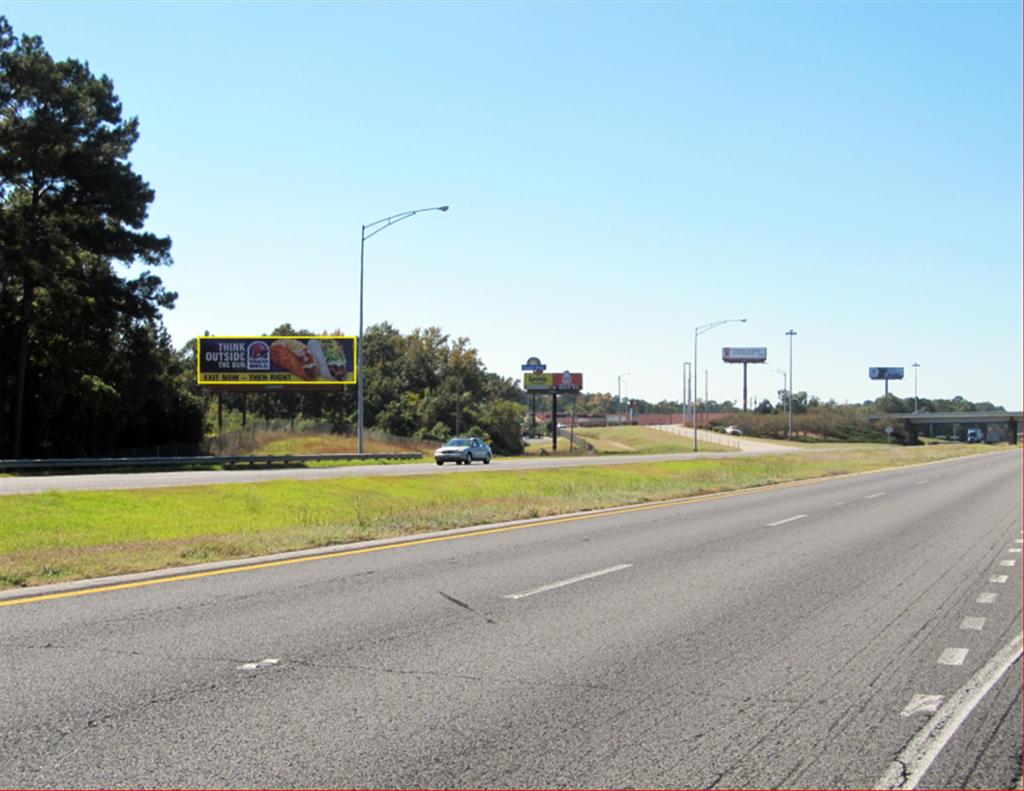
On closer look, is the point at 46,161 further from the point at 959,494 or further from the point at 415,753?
the point at 415,753

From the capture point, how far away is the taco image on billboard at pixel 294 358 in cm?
6066

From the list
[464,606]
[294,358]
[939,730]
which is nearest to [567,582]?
[464,606]

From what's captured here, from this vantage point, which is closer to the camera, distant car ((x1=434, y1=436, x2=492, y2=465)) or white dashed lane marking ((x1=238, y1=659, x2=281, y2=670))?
white dashed lane marking ((x1=238, y1=659, x2=281, y2=670))

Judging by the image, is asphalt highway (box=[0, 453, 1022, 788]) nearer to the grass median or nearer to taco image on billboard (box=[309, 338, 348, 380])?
the grass median

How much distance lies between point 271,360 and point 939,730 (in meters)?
58.8

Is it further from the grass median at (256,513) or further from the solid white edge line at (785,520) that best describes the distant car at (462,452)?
the solid white edge line at (785,520)

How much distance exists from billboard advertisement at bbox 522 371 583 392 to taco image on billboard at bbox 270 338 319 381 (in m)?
41.2

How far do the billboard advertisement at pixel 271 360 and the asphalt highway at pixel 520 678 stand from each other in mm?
49646

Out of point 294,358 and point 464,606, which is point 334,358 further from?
point 464,606

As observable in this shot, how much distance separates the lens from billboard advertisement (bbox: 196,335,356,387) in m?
60.7

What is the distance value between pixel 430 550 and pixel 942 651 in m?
7.70

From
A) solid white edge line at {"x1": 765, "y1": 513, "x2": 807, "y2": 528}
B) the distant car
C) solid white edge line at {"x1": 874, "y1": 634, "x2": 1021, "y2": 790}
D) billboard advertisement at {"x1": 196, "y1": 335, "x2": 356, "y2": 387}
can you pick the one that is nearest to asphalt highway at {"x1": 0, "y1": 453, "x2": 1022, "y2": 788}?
solid white edge line at {"x1": 874, "y1": 634, "x2": 1021, "y2": 790}

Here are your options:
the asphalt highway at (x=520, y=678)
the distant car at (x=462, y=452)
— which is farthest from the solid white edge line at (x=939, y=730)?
the distant car at (x=462, y=452)

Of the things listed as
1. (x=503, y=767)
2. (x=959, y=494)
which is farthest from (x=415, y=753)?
(x=959, y=494)
